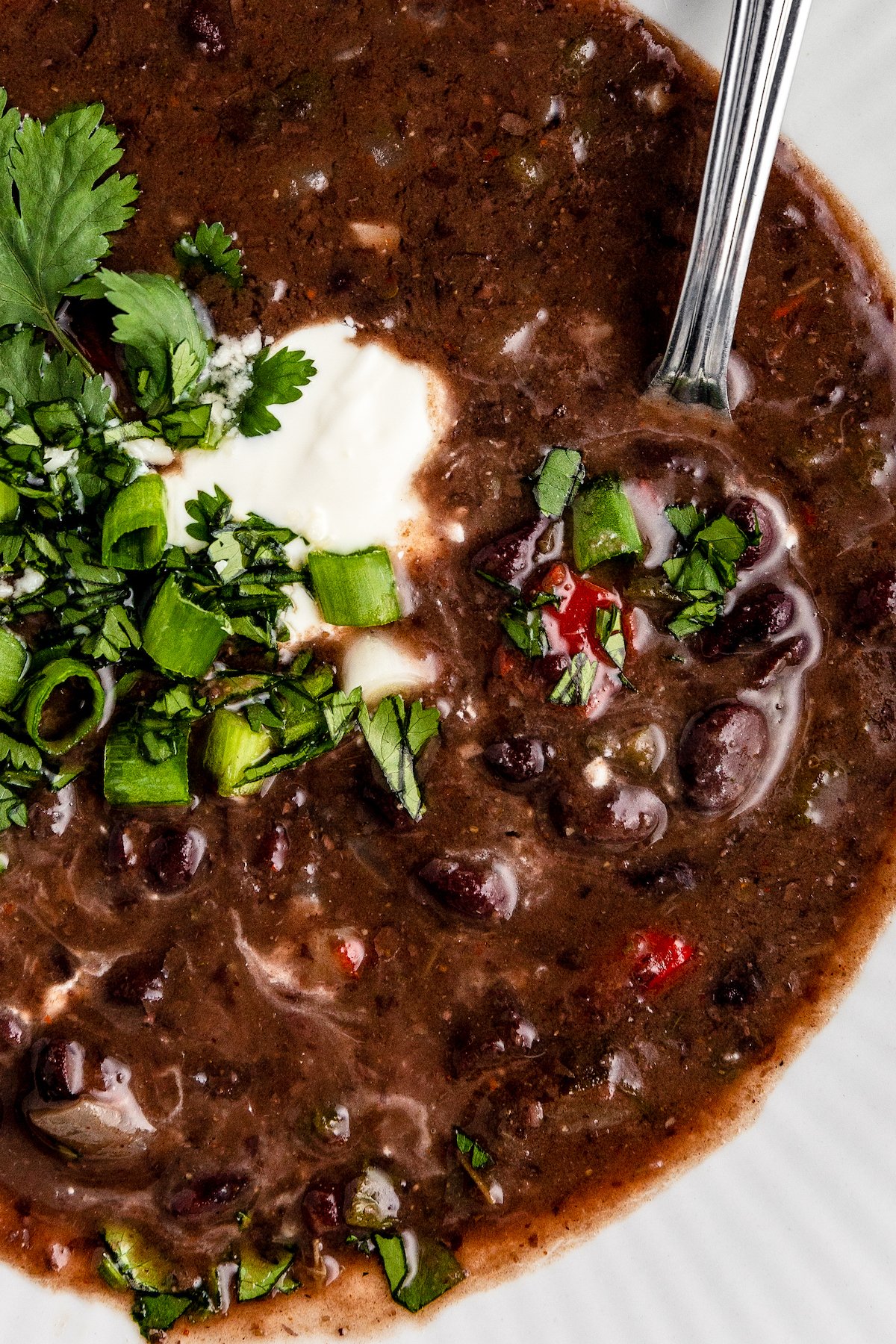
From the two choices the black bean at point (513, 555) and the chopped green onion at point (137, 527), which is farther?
the black bean at point (513, 555)

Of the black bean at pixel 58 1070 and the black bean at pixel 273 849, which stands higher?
the black bean at pixel 273 849

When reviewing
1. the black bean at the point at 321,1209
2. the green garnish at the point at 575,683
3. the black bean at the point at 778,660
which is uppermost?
the black bean at the point at 778,660

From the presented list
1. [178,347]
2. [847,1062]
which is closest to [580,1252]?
[847,1062]

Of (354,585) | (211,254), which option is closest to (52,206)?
(211,254)

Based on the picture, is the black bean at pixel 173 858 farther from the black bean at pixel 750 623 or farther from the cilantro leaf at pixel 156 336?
the black bean at pixel 750 623

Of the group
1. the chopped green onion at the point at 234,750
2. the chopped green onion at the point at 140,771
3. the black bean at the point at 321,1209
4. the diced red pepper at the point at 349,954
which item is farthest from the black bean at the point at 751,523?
the black bean at the point at 321,1209

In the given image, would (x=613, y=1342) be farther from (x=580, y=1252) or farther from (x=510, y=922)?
(x=510, y=922)
